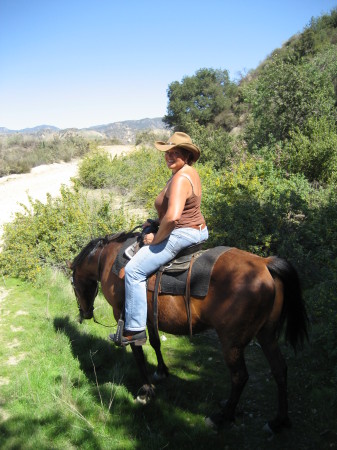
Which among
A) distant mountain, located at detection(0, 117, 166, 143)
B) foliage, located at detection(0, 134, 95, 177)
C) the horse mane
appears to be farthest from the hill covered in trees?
distant mountain, located at detection(0, 117, 166, 143)

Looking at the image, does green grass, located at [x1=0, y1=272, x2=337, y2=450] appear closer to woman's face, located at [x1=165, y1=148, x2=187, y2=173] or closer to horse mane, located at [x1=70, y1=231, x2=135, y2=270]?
horse mane, located at [x1=70, y1=231, x2=135, y2=270]

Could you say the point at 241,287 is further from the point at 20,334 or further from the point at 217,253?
the point at 20,334

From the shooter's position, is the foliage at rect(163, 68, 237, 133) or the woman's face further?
the foliage at rect(163, 68, 237, 133)

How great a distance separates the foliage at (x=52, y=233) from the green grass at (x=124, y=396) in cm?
190

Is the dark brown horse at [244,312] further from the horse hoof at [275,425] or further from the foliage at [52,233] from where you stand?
the foliage at [52,233]

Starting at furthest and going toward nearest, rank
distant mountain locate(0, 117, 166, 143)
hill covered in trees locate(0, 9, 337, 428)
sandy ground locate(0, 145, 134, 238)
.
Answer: distant mountain locate(0, 117, 166, 143) → sandy ground locate(0, 145, 134, 238) → hill covered in trees locate(0, 9, 337, 428)

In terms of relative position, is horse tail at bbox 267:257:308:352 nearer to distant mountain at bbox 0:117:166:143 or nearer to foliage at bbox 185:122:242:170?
foliage at bbox 185:122:242:170

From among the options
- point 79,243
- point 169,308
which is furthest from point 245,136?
point 169,308

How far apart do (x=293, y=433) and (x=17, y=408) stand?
278cm

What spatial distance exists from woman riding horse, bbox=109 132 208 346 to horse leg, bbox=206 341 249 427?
36.2 inches

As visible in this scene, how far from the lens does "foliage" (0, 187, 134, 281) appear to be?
22.5 ft

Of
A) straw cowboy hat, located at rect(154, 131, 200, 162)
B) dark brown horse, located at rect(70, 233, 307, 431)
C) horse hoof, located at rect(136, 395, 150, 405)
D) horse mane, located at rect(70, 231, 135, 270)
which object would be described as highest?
straw cowboy hat, located at rect(154, 131, 200, 162)

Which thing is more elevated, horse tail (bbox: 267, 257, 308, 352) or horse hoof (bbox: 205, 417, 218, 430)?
horse tail (bbox: 267, 257, 308, 352)

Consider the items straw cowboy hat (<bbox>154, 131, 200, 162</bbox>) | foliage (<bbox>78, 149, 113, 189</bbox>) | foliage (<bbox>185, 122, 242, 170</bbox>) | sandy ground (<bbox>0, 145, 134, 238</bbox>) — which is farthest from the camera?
foliage (<bbox>185, 122, 242, 170</bbox>)
